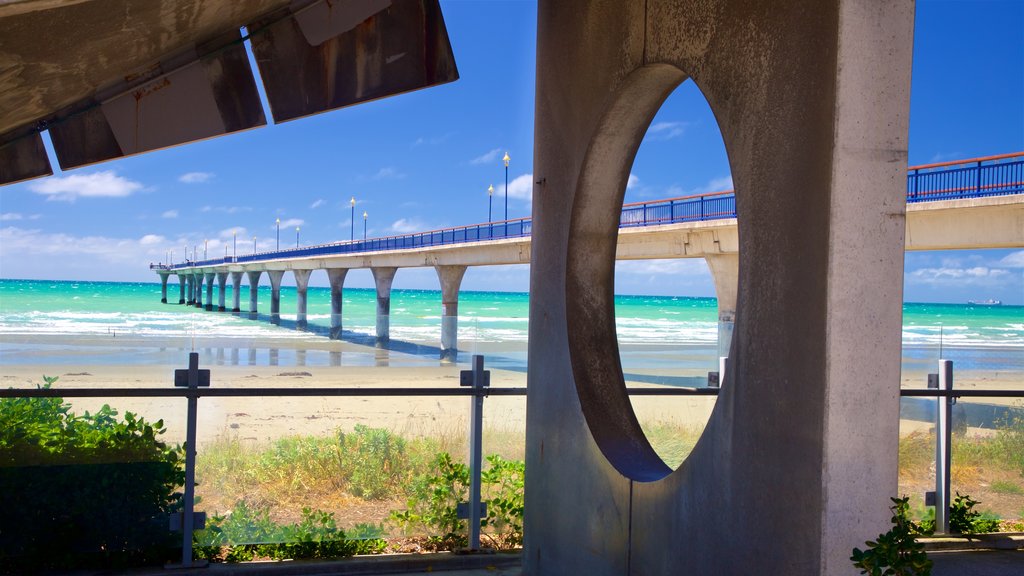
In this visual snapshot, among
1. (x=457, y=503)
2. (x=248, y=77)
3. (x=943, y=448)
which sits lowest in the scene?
(x=457, y=503)

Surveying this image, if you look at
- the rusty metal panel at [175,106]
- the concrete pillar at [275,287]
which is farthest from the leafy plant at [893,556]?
the concrete pillar at [275,287]

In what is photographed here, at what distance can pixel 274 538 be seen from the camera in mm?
5695

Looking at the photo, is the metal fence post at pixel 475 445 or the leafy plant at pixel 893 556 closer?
the leafy plant at pixel 893 556

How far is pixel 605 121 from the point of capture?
15.6 ft

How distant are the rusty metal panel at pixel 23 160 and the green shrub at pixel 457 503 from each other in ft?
13.7

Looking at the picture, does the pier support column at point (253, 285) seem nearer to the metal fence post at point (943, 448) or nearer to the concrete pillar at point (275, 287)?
the concrete pillar at point (275, 287)

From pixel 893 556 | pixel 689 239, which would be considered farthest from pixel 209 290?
pixel 893 556

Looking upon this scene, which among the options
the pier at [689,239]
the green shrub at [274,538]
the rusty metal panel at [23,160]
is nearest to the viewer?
the green shrub at [274,538]

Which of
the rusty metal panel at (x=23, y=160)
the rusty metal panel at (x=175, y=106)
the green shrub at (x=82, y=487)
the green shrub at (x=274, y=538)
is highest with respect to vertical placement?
the rusty metal panel at (x=175, y=106)

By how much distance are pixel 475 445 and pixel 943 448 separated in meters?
3.81

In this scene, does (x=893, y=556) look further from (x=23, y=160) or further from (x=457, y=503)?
(x=23, y=160)

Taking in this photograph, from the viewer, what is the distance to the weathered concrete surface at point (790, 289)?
3127 mm

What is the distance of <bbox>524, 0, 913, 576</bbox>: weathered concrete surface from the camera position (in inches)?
123

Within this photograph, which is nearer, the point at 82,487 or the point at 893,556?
the point at 893,556
